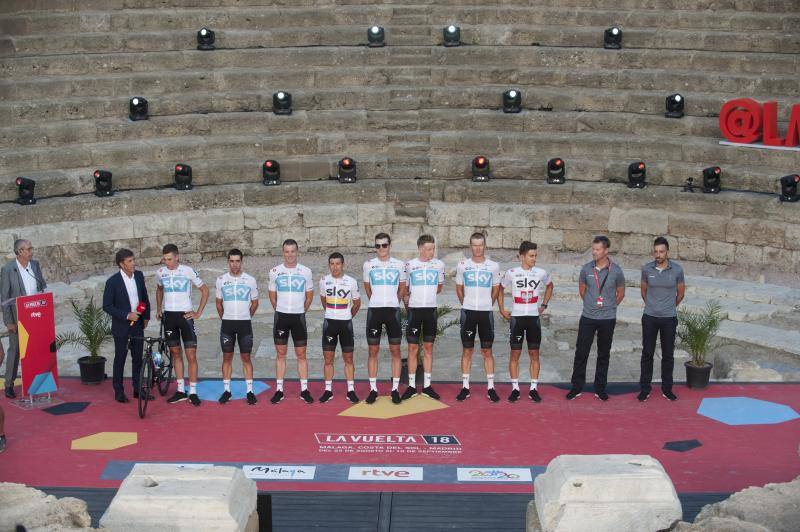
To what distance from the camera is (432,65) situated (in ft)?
79.7

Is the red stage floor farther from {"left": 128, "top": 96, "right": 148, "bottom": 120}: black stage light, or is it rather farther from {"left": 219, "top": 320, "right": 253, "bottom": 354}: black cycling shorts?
{"left": 128, "top": 96, "right": 148, "bottom": 120}: black stage light

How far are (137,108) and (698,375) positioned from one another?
12.1m

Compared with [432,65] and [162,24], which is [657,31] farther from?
[162,24]

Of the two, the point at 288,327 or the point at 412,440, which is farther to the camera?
the point at 288,327

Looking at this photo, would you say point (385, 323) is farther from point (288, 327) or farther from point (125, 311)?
point (125, 311)

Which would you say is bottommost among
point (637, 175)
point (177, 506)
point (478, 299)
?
point (177, 506)

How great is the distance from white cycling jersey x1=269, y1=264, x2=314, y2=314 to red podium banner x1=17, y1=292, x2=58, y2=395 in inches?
106

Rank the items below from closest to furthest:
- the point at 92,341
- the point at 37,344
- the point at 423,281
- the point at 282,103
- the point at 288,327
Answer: the point at 37,344 < the point at 288,327 < the point at 423,281 < the point at 92,341 < the point at 282,103

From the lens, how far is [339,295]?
14578 mm

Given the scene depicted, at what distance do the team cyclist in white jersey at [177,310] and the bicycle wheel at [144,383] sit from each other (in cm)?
43

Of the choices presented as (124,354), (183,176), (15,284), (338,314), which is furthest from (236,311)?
(183,176)

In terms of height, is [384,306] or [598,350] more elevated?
[384,306]

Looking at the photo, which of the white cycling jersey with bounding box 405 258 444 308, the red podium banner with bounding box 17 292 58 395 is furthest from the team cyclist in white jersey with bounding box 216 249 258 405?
the red podium banner with bounding box 17 292 58 395

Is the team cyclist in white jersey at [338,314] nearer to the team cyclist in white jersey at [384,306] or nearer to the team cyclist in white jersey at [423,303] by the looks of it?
the team cyclist in white jersey at [384,306]
